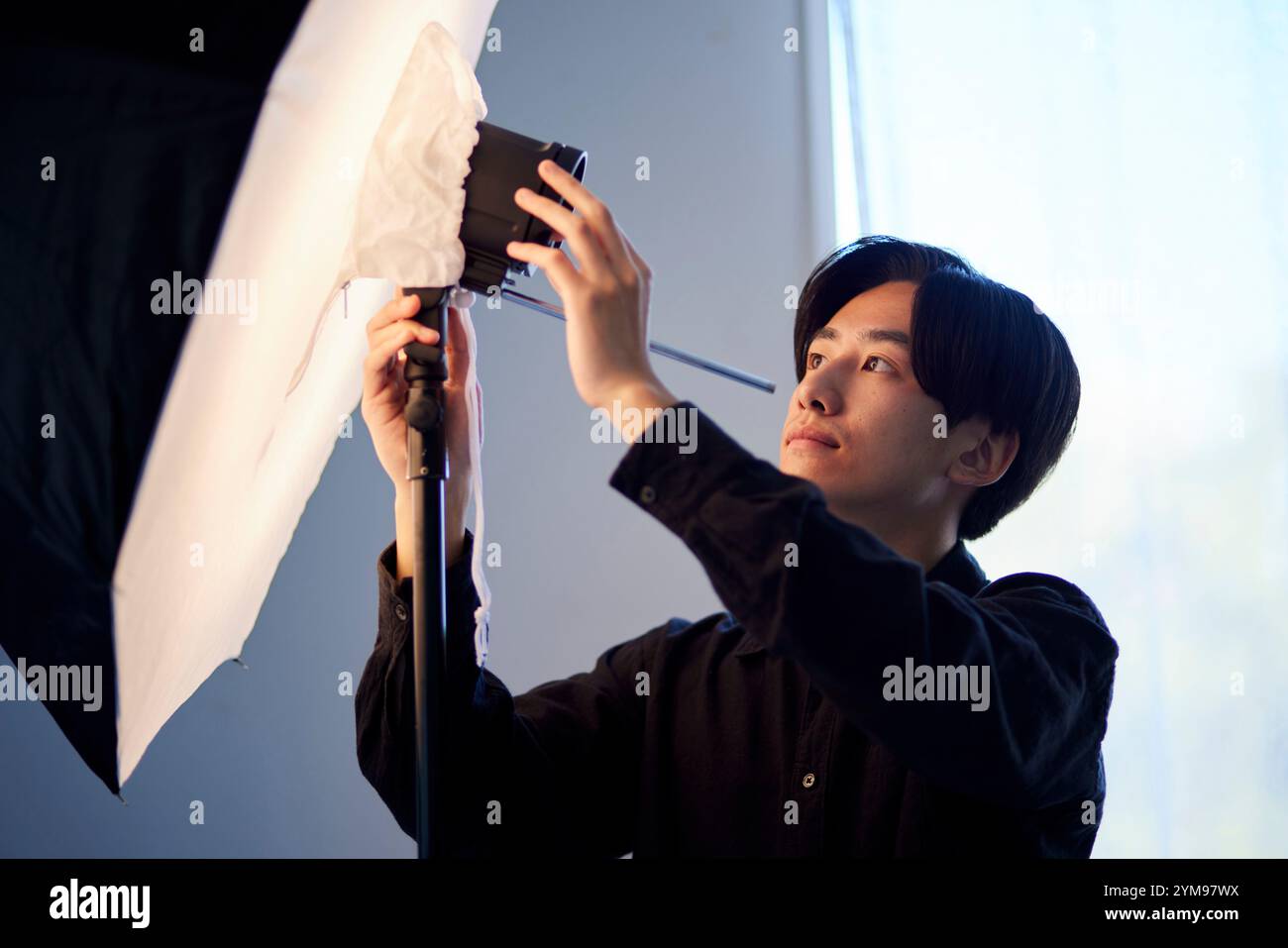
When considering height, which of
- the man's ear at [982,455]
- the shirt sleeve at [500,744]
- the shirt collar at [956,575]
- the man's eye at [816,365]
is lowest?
the shirt sleeve at [500,744]

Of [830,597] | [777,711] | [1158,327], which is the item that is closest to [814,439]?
[777,711]

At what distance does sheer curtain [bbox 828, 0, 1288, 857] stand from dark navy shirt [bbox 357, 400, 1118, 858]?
0.70 meters

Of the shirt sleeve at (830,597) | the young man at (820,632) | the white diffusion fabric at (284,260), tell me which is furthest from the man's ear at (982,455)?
the white diffusion fabric at (284,260)

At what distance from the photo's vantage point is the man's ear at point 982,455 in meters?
1.12

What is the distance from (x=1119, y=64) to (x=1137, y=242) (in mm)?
294

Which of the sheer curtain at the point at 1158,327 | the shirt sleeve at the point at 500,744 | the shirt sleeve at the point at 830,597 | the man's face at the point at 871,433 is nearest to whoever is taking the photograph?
the shirt sleeve at the point at 830,597

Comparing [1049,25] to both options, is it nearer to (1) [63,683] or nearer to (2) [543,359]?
(2) [543,359]

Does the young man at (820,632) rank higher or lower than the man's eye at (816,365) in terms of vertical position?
lower

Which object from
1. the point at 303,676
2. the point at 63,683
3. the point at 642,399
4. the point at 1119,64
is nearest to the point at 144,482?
the point at 63,683

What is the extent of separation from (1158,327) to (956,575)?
0.84 metres

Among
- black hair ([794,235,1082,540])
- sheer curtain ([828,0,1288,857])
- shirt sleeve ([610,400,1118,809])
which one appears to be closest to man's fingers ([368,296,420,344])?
shirt sleeve ([610,400,1118,809])

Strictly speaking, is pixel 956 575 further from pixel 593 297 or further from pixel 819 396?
pixel 593 297

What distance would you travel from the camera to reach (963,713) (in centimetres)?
75

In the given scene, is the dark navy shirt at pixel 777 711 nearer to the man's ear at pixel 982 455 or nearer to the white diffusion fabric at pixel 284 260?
the man's ear at pixel 982 455
